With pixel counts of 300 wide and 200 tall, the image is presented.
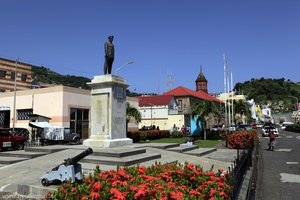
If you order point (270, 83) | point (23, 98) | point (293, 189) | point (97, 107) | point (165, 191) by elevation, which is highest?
point (270, 83)

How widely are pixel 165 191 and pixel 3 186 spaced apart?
20.6 feet

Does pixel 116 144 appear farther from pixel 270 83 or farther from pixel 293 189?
pixel 270 83

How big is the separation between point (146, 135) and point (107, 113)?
2154 centimetres

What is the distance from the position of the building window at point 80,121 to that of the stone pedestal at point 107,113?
1971cm

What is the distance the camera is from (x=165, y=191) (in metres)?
3.83

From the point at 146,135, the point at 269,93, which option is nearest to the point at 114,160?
the point at 146,135

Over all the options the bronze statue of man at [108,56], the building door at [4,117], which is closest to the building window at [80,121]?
the building door at [4,117]

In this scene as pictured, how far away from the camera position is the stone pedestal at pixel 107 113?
14633 millimetres

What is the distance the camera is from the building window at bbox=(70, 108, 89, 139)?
34.3 meters

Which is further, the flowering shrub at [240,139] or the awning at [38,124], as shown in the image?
the awning at [38,124]

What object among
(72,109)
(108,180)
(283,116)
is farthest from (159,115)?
(283,116)

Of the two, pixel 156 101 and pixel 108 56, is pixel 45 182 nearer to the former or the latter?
pixel 108 56

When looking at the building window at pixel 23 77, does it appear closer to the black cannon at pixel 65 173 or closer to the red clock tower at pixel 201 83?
the black cannon at pixel 65 173

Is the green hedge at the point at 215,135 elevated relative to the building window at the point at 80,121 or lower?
lower
